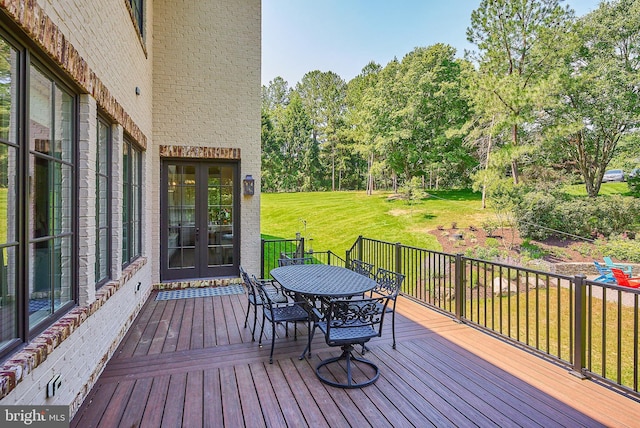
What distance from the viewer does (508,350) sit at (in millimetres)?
3506

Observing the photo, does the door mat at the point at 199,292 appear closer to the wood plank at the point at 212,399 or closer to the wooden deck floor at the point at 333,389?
the wooden deck floor at the point at 333,389

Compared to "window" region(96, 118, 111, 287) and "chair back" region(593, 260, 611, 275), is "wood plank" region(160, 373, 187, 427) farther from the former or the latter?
"chair back" region(593, 260, 611, 275)

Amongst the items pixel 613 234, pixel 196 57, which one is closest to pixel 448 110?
pixel 613 234

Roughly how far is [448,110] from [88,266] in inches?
728

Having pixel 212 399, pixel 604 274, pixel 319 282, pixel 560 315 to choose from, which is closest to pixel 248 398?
pixel 212 399

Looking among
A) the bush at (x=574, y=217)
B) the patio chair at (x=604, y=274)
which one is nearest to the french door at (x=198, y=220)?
the patio chair at (x=604, y=274)

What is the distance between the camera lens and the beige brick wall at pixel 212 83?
5.95m

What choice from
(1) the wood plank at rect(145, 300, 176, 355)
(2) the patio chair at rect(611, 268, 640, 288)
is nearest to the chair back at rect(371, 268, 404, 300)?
(1) the wood plank at rect(145, 300, 176, 355)

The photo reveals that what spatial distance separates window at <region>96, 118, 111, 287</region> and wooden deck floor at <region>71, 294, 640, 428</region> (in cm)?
89

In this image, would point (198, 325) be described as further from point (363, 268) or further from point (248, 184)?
point (248, 184)

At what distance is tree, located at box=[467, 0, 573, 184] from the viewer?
1143 centimetres

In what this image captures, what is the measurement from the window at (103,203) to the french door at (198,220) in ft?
8.36

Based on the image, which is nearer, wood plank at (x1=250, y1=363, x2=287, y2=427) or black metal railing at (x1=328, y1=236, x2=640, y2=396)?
wood plank at (x1=250, y1=363, x2=287, y2=427)

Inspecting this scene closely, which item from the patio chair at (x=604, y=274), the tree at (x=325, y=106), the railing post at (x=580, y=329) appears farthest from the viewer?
the tree at (x=325, y=106)
